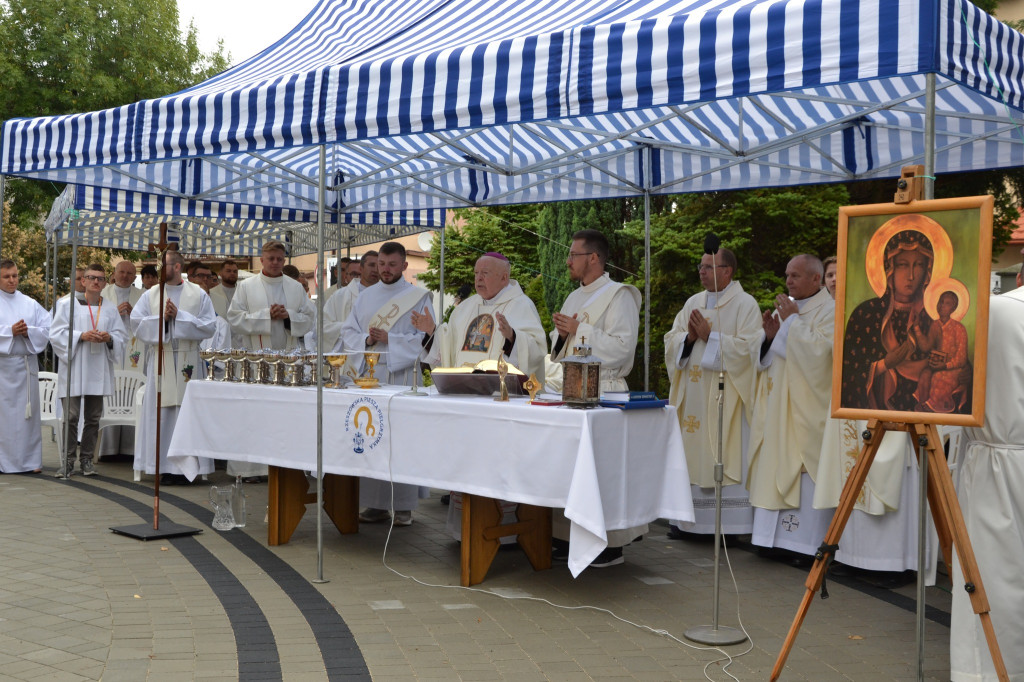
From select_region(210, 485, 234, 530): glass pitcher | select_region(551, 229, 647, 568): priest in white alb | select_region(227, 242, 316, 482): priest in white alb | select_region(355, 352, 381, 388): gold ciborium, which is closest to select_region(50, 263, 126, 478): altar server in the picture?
select_region(227, 242, 316, 482): priest in white alb

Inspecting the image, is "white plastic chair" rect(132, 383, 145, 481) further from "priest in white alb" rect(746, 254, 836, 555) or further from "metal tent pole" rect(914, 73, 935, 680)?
"metal tent pole" rect(914, 73, 935, 680)

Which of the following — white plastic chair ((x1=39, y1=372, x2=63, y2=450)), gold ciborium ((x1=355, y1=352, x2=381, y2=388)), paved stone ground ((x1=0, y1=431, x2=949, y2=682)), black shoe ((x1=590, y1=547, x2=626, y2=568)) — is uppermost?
gold ciborium ((x1=355, y1=352, x2=381, y2=388))

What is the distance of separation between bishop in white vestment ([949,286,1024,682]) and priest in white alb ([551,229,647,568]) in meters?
2.50

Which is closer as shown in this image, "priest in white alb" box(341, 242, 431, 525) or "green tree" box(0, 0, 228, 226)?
"priest in white alb" box(341, 242, 431, 525)

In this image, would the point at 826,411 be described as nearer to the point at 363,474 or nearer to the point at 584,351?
the point at 584,351

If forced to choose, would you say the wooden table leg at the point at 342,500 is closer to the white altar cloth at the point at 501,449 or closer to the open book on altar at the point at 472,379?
the white altar cloth at the point at 501,449

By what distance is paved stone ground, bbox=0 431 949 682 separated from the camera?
4.54 metres

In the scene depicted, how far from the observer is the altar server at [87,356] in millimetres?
10117

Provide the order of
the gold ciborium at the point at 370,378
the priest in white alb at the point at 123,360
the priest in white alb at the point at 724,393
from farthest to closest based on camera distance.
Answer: the priest in white alb at the point at 123,360 < the priest in white alb at the point at 724,393 < the gold ciborium at the point at 370,378

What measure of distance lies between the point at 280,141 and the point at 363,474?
6.77 ft

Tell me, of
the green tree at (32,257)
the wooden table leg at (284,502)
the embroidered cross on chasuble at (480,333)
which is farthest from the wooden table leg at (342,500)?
the green tree at (32,257)

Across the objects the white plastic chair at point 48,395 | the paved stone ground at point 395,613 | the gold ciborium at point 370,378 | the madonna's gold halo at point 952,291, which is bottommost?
the paved stone ground at point 395,613

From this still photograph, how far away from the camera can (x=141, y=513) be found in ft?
26.9

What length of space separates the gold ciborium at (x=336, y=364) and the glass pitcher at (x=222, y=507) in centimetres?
142
